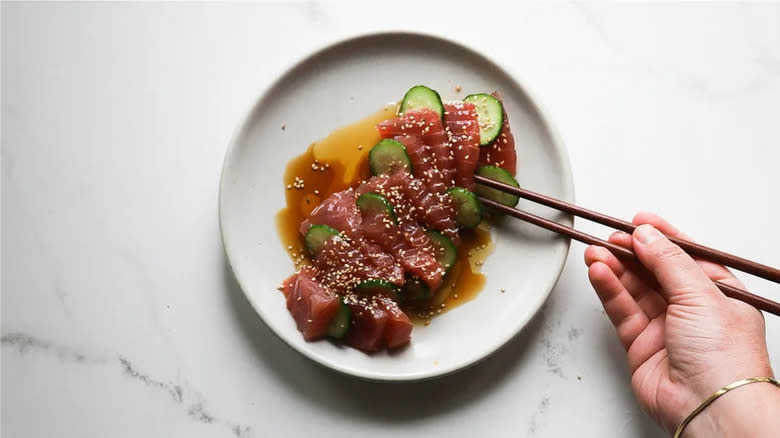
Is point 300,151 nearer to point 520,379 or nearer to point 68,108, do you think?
point 68,108

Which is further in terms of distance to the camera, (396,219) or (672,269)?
(396,219)

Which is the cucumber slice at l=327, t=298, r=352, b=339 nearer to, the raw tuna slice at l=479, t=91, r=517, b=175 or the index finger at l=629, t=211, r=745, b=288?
the raw tuna slice at l=479, t=91, r=517, b=175

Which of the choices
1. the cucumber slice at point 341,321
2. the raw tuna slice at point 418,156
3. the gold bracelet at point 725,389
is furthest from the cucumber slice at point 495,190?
the gold bracelet at point 725,389

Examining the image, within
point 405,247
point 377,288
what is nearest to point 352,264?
point 377,288

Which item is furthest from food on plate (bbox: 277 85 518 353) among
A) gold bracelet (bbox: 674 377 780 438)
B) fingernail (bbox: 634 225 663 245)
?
gold bracelet (bbox: 674 377 780 438)

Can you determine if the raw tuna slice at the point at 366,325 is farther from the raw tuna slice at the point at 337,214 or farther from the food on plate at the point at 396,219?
the raw tuna slice at the point at 337,214

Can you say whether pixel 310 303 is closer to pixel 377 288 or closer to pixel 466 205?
pixel 377 288

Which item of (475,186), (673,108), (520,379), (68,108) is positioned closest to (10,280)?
(68,108)
